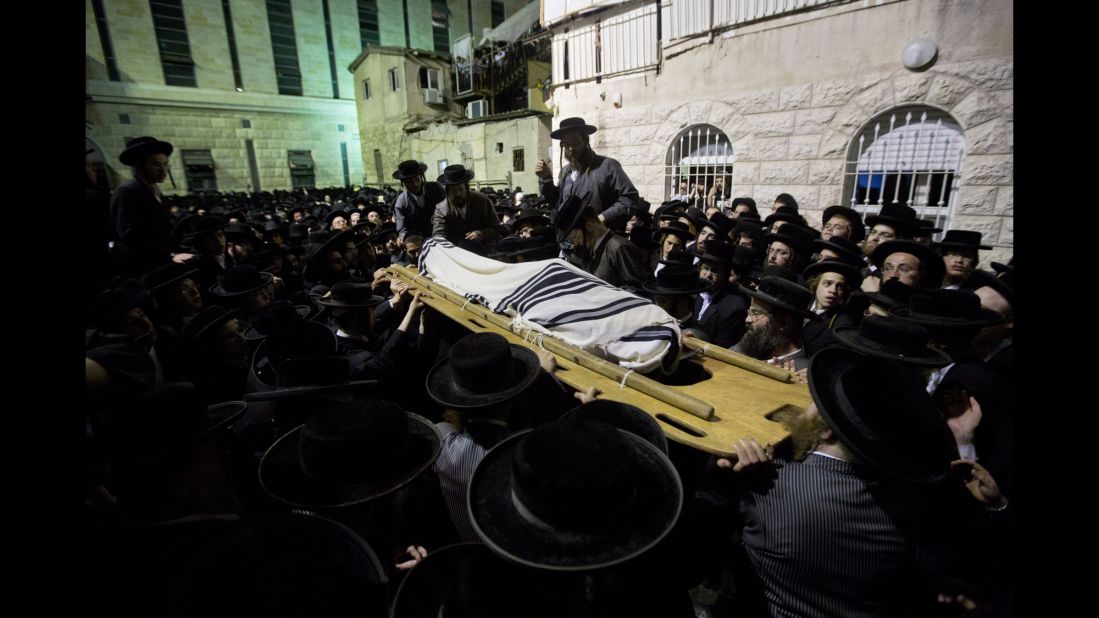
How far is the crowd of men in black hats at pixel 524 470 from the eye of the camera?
51.0 inches

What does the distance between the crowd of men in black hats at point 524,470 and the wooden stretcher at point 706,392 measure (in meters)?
0.12

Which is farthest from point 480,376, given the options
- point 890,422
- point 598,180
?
point 598,180

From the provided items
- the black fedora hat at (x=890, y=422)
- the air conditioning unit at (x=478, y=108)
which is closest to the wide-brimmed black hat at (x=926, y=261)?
the black fedora hat at (x=890, y=422)

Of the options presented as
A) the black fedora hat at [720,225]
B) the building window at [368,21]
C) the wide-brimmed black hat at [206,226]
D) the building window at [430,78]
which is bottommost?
the black fedora hat at [720,225]

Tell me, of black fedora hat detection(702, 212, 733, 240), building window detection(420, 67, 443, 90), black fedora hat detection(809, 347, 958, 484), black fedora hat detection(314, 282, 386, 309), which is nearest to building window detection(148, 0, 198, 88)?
building window detection(420, 67, 443, 90)

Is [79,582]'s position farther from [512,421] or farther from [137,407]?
[512,421]

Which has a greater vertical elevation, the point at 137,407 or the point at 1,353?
the point at 1,353

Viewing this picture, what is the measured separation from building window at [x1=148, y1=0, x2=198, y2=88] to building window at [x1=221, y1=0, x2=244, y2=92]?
68.1 inches

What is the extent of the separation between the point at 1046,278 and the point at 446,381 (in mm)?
2245

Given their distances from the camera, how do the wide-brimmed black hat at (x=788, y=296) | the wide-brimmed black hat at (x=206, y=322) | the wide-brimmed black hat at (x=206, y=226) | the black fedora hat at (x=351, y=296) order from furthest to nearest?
the wide-brimmed black hat at (x=206, y=226) → the black fedora hat at (x=351, y=296) → the wide-brimmed black hat at (x=788, y=296) → the wide-brimmed black hat at (x=206, y=322)

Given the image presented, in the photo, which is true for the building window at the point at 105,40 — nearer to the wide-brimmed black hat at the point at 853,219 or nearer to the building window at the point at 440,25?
the building window at the point at 440,25

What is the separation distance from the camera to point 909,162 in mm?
7215

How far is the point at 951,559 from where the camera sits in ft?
7.29

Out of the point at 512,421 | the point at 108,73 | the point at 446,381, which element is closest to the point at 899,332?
the point at 512,421
